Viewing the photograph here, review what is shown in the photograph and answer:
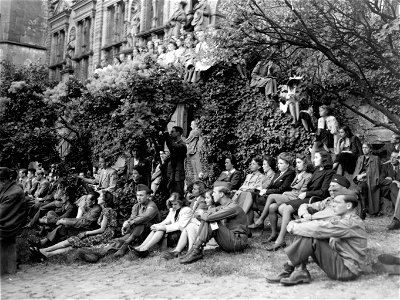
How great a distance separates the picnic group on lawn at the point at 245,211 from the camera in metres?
5.85

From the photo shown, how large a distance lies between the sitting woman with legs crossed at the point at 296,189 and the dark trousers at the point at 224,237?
0.97m

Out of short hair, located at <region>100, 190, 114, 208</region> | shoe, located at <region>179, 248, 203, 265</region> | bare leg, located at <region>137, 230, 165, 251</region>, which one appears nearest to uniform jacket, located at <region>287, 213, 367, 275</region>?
shoe, located at <region>179, 248, 203, 265</region>

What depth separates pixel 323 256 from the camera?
576cm

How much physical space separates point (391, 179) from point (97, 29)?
81.5 feet

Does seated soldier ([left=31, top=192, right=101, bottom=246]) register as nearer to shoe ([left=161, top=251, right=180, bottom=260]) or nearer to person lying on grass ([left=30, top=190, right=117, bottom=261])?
person lying on grass ([left=30, top=190, right=117, bottom=261])

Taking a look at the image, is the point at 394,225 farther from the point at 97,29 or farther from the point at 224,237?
the point at 97,29

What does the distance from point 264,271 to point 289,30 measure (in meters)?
5.31

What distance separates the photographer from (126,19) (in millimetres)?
27594

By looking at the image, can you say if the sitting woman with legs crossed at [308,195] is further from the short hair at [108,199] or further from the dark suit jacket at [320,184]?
the short hair at [108,199]

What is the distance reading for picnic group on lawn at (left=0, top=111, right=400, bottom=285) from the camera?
5852 millimetres

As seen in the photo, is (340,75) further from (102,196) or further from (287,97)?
(102,196)

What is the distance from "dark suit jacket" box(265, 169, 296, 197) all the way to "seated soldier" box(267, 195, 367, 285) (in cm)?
280

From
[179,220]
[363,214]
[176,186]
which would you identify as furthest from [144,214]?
[363,214]

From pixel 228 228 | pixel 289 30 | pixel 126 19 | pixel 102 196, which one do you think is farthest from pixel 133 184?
pixel 126 19
